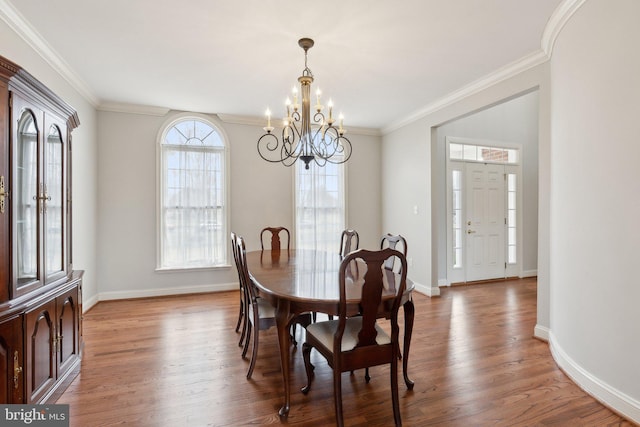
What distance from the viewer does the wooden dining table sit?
1.82 meters

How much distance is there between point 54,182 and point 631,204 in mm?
3657

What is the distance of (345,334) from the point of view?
1.96 meters

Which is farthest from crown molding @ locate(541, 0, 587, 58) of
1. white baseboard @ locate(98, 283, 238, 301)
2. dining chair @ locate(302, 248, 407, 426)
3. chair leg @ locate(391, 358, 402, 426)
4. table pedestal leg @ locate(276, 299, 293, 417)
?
white baseboard @ locate(98, 283, 238, 301)

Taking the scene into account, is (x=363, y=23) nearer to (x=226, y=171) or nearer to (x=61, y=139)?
(x=61, y=139)

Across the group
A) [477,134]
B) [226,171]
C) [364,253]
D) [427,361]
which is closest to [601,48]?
[364,253]

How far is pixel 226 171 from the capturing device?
481cm

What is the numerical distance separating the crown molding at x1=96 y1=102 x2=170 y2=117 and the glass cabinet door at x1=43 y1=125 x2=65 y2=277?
→ 2.37m

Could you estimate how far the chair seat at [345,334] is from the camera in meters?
1.87

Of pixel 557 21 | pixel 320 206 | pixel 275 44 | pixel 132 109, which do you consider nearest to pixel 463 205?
pixel 320 206

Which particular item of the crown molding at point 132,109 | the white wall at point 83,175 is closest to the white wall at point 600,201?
the white wall at point 83,175

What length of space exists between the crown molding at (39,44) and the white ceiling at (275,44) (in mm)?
16

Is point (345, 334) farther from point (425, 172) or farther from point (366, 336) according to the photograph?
point (425, 172)

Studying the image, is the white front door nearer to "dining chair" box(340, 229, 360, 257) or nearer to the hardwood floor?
the hardwood floor

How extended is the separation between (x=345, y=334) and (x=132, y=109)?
424 centimetres
